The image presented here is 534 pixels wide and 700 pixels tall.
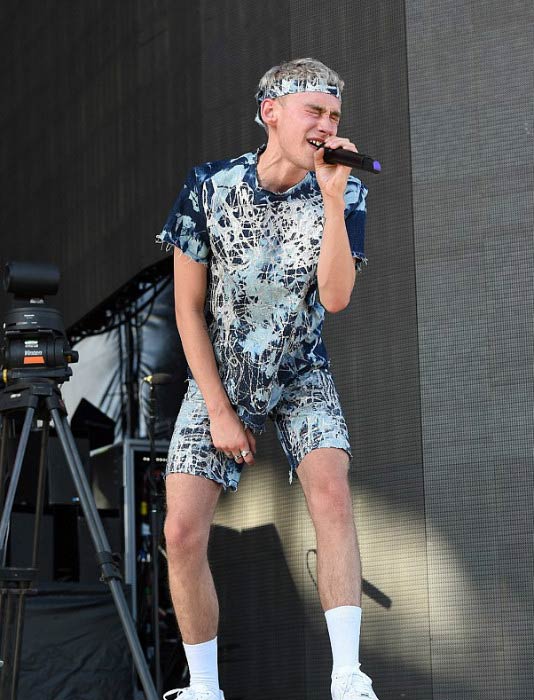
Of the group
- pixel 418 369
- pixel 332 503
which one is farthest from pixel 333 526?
pixel 418 369

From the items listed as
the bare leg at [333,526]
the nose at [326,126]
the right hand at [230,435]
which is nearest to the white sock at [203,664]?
the bare leg at [333,526]

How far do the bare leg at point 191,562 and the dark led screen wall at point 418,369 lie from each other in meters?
1.56

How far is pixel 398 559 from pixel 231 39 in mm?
2227

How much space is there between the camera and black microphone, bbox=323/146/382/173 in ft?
6.27

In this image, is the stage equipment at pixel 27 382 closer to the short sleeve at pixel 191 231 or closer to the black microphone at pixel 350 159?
the short sleeve at pixel 191 231

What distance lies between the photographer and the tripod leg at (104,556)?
2311mm

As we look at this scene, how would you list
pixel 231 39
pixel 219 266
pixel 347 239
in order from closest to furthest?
pixel 347 239
pixel 219 266
pixel 231 39

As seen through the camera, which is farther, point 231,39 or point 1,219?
point 1,219

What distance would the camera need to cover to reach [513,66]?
12.3ft

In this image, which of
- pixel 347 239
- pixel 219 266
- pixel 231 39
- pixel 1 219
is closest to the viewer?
pixel 347 239

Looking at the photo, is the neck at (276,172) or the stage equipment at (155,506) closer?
the neck at (276,172)

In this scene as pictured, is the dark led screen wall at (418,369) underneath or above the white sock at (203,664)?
above

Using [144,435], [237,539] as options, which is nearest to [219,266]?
[237,539]

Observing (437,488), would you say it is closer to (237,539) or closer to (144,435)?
(237,539)
